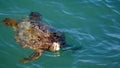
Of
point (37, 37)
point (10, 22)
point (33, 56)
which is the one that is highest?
point (10, 22)

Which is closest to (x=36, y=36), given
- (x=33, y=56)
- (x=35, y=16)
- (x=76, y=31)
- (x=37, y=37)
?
(x=37, y=37)

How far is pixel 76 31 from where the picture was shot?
324 inches

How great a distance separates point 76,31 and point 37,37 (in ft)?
5.22

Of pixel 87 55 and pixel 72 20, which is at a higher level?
pixel 72 20

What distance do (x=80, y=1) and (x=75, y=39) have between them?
2142mm

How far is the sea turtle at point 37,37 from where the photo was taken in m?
7.12

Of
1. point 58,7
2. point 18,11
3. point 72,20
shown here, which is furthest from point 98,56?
point 18,11

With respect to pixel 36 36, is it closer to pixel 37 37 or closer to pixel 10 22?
pixel 37 37

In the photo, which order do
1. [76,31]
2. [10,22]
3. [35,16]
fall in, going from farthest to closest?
1. [76,31]
2. [35,16]
3. [10,22]

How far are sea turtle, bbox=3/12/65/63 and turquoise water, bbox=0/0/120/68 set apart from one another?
0.63 ft

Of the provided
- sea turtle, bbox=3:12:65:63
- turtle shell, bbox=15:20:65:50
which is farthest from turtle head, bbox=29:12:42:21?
turtle shell, bbox=15:20:65:50

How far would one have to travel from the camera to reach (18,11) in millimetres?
8484

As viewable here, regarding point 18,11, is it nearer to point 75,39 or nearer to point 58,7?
point 58,7

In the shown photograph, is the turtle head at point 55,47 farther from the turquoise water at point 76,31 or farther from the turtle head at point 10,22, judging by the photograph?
the turtle head at point 10,22
